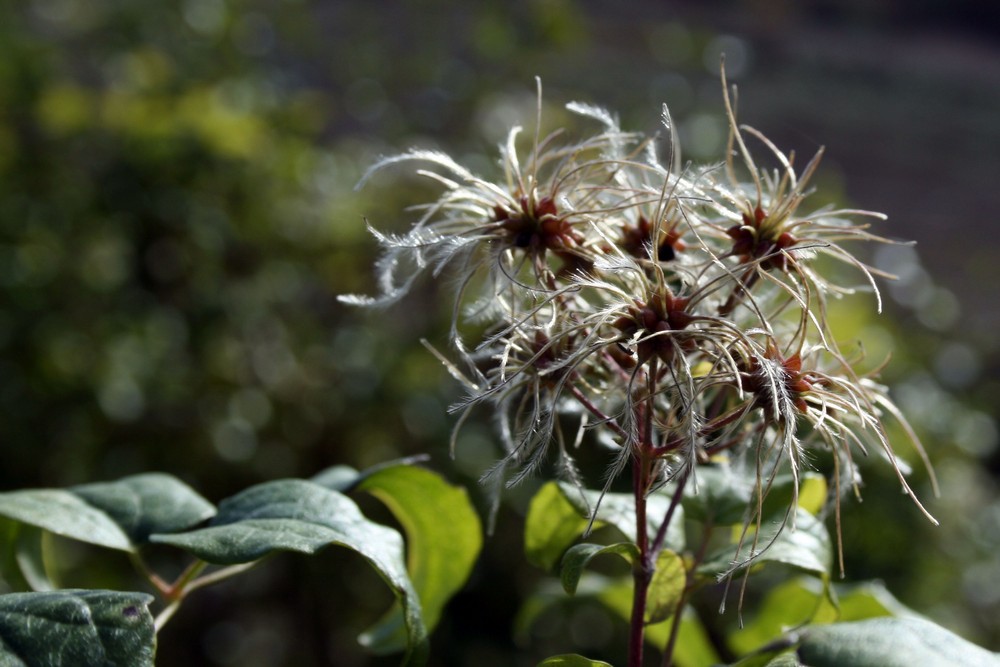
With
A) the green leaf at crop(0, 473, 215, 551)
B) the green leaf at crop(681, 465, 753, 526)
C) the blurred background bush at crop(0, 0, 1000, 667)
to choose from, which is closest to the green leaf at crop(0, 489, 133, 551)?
the green leaf at crop(0, 473, 215, 551)

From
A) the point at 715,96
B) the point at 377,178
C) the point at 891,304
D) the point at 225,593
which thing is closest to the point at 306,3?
the point at 377,178

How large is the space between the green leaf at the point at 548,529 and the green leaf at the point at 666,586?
9 centimetres

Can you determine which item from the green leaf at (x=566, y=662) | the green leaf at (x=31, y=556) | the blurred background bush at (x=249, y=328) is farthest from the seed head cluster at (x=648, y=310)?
the blurred background bush at (x=249, y=328)

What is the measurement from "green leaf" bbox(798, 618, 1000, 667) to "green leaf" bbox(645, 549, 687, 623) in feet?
→ 0.27

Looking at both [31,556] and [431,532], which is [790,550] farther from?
[31,556]

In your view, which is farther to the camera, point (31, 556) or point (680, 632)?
point (680, 632)

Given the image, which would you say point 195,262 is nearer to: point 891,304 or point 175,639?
point 175,639

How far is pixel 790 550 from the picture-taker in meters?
0.64

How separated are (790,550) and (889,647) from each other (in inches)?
3.9

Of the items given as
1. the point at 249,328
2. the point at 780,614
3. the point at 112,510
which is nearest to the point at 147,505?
the point at 112,510

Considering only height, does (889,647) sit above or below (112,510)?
above

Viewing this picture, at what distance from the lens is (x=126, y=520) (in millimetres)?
701

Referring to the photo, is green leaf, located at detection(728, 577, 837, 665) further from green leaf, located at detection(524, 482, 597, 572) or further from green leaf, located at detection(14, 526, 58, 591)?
green leaf, located at detection(14, 526, 58, 591)

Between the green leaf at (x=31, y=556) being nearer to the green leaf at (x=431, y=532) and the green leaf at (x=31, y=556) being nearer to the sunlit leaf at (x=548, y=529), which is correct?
the green leaf at (x=431, y=532)
